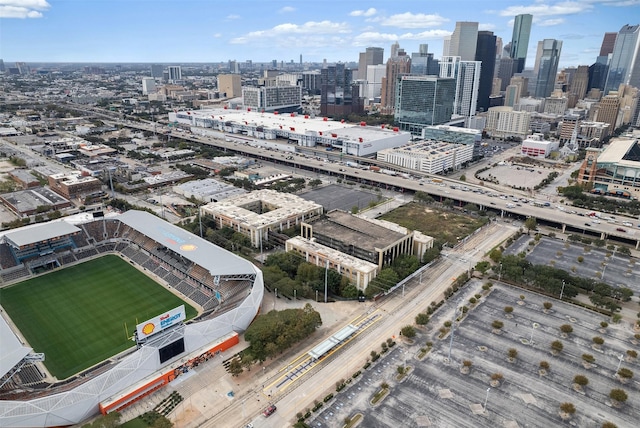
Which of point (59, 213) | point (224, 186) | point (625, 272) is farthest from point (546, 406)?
point (59, 213)

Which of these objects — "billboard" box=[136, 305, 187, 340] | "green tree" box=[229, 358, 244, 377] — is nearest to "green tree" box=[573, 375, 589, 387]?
"green tree" box=[229, 358, 244, 377]

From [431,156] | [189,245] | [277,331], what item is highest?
[431,156]

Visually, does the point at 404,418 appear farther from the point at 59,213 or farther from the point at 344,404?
the point at 59,213

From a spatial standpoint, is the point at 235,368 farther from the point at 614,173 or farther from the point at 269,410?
the point at 614,173

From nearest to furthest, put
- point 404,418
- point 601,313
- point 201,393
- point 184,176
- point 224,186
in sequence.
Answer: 1. point 404,418
2. point 201,393
3. point 601,313
4. point 224,186
5. point 184,176

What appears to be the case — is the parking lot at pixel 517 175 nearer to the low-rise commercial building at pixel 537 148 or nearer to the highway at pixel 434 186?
the highway at pixel 434 186

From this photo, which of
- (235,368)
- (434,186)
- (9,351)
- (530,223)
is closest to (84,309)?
(9,351)
